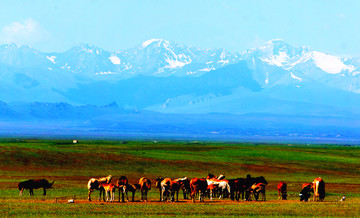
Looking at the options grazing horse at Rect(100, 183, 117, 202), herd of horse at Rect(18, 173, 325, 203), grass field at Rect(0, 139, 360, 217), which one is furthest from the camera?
herd of horse at Rect(18, 173, 325, 203)

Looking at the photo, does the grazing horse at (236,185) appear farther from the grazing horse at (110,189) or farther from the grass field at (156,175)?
the grazing horse at (110,189)

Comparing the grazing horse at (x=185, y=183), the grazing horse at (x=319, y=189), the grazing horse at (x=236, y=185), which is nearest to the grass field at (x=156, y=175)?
the grazing horse at (x=319, y=189)

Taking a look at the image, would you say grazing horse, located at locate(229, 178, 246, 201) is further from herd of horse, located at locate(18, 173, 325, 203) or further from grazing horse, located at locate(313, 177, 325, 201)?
grazing horse, located at locate(313, 177, 325, 201)

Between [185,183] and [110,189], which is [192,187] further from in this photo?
[110,189]

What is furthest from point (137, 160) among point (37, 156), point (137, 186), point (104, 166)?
point (137, 186)

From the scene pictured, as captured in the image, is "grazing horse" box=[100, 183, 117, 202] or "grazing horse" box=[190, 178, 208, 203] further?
"grazing horse" box=[190, 178, 208, 203]

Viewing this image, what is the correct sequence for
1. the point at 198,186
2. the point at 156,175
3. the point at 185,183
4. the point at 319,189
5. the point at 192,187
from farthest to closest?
the point at 156,175 < the point at 185,183 < the point at 319,189 < the point at 192,187 < the point at 198,186

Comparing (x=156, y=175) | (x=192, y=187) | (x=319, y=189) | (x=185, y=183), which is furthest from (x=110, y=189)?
(x=156, y=175)

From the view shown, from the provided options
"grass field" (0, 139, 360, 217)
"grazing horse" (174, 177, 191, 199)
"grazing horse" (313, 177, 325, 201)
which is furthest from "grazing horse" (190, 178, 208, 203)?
"grazing horse" (313, 177, 325, 201)

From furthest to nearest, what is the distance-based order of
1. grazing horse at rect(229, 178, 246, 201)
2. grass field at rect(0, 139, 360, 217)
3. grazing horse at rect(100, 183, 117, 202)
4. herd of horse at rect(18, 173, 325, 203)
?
grazing horse at rect(229, 178, 246, 201) < herd of horse at rect(18, 173, 325, 203) < grazing horse at rect(100, 183, 117, 202) < grass field at rect(0, 139, 360, 217)

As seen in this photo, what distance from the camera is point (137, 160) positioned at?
87.4m

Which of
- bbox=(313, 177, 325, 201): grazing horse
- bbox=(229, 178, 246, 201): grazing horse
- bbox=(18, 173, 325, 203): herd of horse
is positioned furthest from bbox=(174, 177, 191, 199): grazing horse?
bbox=(313, 177, 325, 201): grazing horse

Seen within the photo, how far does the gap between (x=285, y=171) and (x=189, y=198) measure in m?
35.5

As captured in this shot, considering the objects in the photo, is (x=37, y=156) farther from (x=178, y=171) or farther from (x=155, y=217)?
(x=155, y=217)
